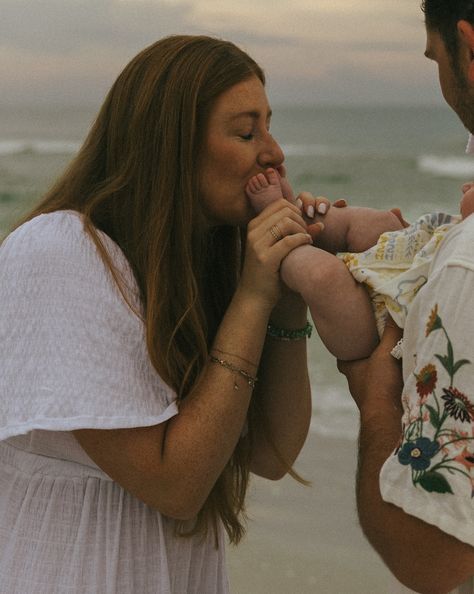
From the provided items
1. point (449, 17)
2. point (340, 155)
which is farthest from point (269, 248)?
point (340, 155)

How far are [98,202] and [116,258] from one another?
0.57ft

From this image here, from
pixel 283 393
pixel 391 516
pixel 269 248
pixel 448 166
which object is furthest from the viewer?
pixel 448 166

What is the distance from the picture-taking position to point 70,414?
79.7 inches

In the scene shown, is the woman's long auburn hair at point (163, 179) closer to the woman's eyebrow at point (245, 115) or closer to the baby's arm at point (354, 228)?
the woman's eyebrow at point (245, 115)

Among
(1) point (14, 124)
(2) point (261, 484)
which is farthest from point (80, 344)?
(1) point (14, 124)

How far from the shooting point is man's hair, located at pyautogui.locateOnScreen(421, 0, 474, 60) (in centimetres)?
178

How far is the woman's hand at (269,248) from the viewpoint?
2.27 meters

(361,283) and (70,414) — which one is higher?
(361,283)

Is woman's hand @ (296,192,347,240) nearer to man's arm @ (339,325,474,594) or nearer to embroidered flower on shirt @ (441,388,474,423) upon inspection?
man's arm @ (339,325,474,594)

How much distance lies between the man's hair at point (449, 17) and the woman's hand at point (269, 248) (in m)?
0.61

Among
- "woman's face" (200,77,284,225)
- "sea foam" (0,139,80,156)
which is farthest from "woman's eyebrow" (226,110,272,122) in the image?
"sea foam" (0,139,80,156)

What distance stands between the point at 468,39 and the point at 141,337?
929 mm

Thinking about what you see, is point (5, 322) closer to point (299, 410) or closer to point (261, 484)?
point (299, 410)

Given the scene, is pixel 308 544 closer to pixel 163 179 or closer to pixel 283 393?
pixel 283 393
